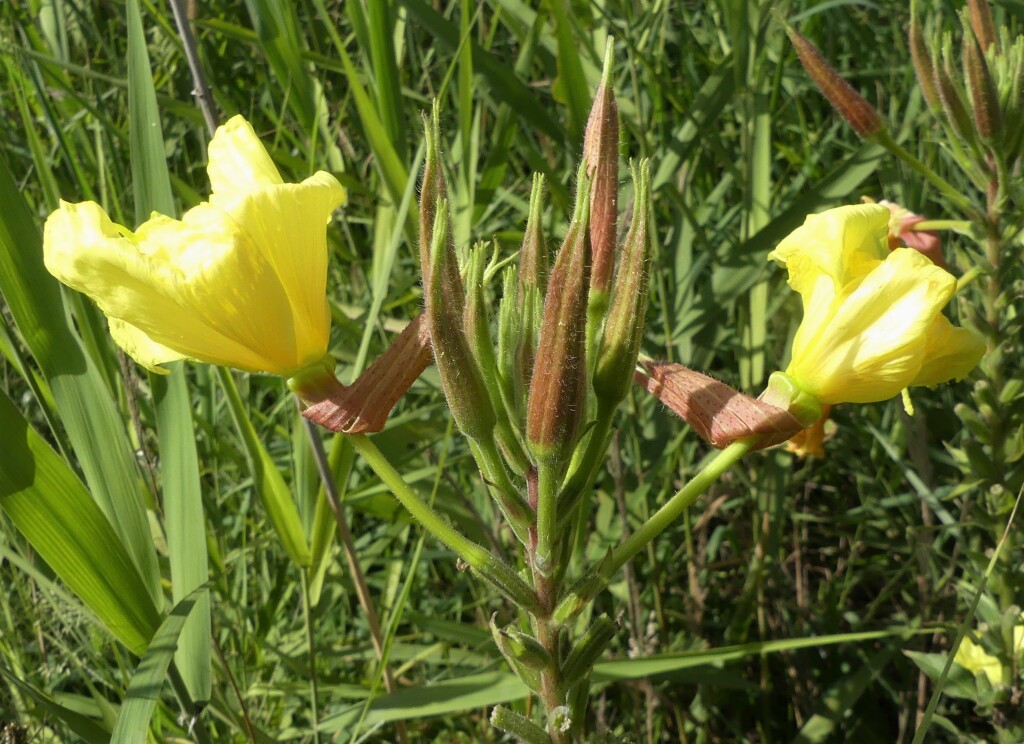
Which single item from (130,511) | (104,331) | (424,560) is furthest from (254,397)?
(130,511)

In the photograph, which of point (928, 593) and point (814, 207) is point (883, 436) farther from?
point (814, 207)

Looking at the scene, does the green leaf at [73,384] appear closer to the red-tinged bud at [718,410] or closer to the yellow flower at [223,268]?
the yellow flower at [223,268]

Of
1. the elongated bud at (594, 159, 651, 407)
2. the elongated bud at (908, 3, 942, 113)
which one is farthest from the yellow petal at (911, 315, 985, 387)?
the elongated bud at (908, 3, 942, 113)

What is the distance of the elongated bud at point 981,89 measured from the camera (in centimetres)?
141

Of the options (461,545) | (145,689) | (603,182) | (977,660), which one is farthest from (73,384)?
(977,660)

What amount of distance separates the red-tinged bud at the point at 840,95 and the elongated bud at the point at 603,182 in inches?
27.7

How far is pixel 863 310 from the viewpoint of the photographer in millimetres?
855

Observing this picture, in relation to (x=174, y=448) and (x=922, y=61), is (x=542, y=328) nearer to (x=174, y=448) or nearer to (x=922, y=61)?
(x=174, y=448)

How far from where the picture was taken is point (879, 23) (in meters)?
2.72

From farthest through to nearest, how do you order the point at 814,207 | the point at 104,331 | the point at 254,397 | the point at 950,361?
the point at 254,397
the point at 814,207
the point at 104,331
the point at 950,361

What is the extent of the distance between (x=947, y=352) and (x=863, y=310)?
0.47 feet

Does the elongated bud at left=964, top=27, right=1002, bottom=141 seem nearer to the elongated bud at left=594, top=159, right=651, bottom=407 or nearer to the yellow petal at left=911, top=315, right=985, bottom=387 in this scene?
the yellow petal at left=911, top=315, right=985, bottom=387

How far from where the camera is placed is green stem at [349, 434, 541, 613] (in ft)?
2.81

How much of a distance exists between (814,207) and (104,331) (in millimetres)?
1122
